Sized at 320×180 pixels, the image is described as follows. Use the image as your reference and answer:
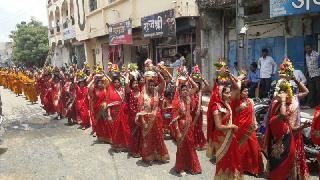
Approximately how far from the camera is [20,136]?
11078 mm

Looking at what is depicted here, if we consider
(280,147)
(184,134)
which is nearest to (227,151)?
(280,147)

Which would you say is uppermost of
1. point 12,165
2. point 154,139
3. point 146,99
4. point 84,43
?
point 84,43

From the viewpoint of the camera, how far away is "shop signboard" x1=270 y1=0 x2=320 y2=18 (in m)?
10.3

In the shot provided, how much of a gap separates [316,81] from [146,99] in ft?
19.3

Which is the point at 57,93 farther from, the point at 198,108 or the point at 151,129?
the point at 198,108

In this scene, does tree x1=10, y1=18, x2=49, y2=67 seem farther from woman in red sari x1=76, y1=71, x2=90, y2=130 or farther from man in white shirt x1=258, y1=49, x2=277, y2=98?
man in white shirt x1=258, y1=49, x2=277, y2=98

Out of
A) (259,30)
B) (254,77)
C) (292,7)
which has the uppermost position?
(292,7)

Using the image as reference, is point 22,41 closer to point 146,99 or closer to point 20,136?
point 20,136

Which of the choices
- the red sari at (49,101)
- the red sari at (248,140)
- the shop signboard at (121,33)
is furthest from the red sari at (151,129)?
the shop signboard at (121,33)

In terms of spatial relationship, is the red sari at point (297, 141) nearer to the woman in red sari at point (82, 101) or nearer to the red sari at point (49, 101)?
the woman in red sari at point (82, 101)

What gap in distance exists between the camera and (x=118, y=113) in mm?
8859

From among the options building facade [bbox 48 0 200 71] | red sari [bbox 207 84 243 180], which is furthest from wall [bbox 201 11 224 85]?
red sari [bbox 207 84 243 180]

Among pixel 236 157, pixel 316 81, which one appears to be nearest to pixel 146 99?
pixel 236 157

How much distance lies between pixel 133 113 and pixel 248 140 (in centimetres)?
262
